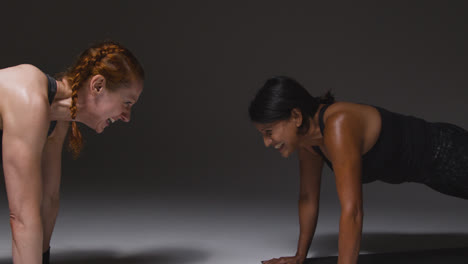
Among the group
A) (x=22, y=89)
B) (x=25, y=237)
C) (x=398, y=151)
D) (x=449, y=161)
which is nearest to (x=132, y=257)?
(x=25, y=237)

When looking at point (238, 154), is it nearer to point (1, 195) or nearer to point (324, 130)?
point (1, 195)

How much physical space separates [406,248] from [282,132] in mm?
1307

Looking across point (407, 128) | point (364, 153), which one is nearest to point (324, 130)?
point (364, 153)

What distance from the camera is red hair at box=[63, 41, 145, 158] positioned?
2338 mm

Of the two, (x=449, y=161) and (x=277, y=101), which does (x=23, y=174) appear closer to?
(x=277, y=101)

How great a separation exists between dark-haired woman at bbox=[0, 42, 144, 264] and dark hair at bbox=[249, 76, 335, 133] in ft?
1.79

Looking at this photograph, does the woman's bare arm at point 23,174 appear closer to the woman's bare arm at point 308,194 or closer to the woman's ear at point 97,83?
the woman's ear at point 97,83

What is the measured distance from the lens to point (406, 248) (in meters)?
3.31

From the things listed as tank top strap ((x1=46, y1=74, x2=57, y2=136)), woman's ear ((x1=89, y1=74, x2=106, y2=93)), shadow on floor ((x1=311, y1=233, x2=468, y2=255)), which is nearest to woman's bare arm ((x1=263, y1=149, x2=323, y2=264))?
shadow on floor ((x1=311, y1=233, x2=468, y2=255))

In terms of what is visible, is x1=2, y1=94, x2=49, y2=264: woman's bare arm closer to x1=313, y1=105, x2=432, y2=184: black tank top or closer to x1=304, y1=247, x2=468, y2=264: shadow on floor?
x1=313, y1=105, x2=432, y2=184: black tank top

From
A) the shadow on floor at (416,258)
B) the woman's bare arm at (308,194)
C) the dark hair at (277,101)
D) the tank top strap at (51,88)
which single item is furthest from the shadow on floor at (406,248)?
the tank top strap at (51,88)

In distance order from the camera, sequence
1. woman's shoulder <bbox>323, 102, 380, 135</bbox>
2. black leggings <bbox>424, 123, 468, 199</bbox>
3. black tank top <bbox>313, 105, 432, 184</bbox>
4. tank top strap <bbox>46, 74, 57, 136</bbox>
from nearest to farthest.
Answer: tank top strap <bbox>46, 74, 57, 136</bbox> → woman's shoulder <bbox>323, 102, 380, 135</bbox> → black tank top <bbox>313, 105, 432, 184</bbox> → black leggings <bbox>424, 123, 468, 199</bbox>

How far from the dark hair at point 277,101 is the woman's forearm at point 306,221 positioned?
68 cm

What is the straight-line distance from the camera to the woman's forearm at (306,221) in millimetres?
3025
